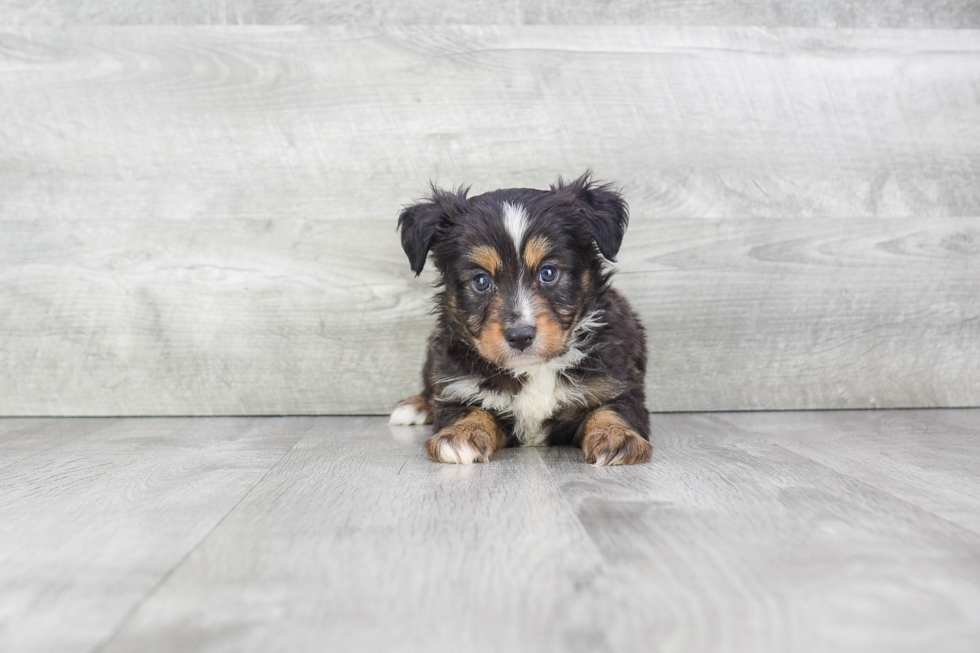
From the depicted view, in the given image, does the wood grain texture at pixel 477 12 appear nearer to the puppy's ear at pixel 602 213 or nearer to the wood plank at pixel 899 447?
the puppy's ear at pixel 602 213

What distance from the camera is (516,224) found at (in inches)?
90.2

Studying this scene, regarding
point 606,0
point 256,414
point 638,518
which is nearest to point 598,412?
point 638,518

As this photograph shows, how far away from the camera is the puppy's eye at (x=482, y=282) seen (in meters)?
2.33

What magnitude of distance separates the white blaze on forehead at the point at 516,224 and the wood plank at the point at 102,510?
916mm

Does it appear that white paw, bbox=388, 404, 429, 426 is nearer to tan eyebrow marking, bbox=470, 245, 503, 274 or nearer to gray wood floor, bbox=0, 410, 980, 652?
gray wood floor, bbox=0, 410, 980, 652

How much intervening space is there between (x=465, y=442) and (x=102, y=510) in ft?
2.95

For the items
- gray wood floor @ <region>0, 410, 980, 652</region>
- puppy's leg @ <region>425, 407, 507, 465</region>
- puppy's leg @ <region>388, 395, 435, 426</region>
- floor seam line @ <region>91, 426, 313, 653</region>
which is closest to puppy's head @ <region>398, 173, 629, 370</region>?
puppy's leg @ <region>425, 407, 507, 465</region>

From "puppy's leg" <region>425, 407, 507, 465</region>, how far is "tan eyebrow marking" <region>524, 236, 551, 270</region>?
0.48 m

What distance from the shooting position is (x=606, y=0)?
10.3 feet

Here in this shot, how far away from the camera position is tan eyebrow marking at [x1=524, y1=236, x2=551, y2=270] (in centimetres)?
228

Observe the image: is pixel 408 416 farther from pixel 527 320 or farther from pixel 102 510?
pixel 102 510

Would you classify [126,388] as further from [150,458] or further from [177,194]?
[150,458]

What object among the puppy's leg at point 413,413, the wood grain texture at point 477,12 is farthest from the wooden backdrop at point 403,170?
the puppy's leg at point 413,413

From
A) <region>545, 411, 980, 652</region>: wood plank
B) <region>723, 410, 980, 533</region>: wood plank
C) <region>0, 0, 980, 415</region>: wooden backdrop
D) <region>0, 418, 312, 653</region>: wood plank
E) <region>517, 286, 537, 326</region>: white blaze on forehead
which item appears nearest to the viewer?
<region>545, 411, 980, 652</region>: wood plank
